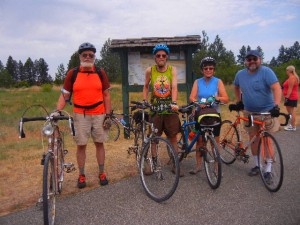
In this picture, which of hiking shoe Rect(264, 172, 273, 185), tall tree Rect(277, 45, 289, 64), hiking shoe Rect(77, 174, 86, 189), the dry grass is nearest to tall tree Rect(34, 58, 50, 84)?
tall tree Rect(277, 45, 289, 64)

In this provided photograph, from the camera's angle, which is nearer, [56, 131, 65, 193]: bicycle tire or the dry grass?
[56, 131, 65, 193]: bicycle tire

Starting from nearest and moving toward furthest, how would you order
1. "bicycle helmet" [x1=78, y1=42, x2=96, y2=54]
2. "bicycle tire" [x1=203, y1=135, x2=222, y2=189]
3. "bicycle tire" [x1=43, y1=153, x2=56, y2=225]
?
1. "bicycle tire" [x1=43, y1=153, x2=56, y2=225]
2. "bicycle tire" [x1=203, y1=135, x2=222, y2=189]
3. "bicycle helmet" [x1=78, y1=42, x2=96, y2=54]

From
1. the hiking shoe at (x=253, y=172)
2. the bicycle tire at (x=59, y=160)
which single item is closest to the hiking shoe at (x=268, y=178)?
the hiking shoe at (x=253, y=172)

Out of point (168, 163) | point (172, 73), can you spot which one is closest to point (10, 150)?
point (168, 163)

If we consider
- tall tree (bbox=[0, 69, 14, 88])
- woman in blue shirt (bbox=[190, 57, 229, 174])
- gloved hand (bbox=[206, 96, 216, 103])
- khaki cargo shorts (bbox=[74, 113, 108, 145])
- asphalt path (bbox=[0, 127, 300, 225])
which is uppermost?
tall tree (bbox=[0, 69, 14, 88])

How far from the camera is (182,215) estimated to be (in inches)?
150

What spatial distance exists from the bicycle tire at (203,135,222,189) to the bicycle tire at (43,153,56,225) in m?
2.08

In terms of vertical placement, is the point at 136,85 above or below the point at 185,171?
above

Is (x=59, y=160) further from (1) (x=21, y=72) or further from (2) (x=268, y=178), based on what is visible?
(1) (x=21, y=72)

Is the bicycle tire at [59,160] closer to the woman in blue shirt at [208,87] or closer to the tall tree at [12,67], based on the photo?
the woman in blue shirt at [208,87]

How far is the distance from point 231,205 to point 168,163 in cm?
163

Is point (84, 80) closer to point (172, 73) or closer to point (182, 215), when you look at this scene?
point (172, 73)

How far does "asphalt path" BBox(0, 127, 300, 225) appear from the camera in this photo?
3719 millimetres

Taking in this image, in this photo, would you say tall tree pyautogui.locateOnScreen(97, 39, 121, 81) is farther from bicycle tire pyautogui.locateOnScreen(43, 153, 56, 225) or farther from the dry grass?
bicycle tire pyautogui.locateOnScreen(43, 153, 56, 225)
